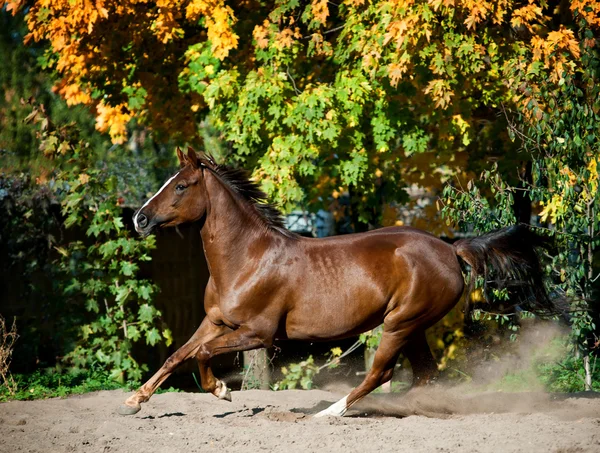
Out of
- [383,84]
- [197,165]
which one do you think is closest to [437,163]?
[383,84]

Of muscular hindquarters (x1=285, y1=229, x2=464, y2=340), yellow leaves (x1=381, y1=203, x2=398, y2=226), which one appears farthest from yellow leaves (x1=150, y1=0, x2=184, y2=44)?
muscular hindquarters (x1=285, y1=229, x2=464, y2=340)

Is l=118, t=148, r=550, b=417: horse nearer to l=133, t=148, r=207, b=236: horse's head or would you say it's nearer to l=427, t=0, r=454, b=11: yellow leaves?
l=133, t=148, r=207, b=236: horse's head

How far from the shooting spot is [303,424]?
251 inches

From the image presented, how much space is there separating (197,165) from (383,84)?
2.83m

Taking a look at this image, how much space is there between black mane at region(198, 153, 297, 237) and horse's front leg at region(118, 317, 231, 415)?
954mm

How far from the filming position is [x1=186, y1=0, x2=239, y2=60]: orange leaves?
8.61 m

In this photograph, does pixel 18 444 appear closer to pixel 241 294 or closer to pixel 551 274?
pixel 241 294

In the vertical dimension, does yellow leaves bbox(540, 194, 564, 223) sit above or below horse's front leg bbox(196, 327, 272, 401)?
above

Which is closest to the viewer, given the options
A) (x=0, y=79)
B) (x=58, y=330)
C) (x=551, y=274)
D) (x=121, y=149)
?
(x=551, y=274)

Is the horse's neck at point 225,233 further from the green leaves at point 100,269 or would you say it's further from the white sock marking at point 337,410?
the green leaves at point 100,269

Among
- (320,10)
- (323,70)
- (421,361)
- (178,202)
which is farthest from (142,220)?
(323,70)

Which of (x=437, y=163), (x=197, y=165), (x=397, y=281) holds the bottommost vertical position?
(x=397, y=281)

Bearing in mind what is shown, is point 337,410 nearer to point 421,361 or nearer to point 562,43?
point 421,361

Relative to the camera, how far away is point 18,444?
5.85m
